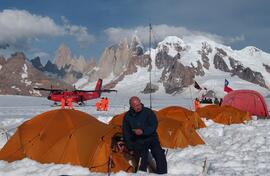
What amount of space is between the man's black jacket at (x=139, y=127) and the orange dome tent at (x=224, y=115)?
1149 cm

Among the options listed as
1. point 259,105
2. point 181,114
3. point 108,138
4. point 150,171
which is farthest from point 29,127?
point 259,105

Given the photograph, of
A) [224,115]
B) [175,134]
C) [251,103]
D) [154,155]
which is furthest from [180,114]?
[251,103]

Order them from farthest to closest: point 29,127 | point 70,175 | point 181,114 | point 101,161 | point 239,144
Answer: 1. point 181,114
2. point 239,144
3. point 29,127
4. point 101,161
5. point 70,175

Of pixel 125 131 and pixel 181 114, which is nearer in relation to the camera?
pixel 125 131

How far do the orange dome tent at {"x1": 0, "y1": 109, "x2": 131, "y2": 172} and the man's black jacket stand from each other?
1.79 feet

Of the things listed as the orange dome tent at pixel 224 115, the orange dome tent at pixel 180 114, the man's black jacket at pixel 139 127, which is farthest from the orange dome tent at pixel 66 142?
the orange dome tent at pixel 224 115

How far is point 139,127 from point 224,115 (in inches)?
469

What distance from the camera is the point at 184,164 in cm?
975

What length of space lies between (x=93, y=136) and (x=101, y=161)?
2.69ft

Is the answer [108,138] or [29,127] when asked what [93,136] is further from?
[29,127]

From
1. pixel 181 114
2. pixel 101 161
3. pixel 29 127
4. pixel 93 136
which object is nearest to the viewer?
pixel 101 161

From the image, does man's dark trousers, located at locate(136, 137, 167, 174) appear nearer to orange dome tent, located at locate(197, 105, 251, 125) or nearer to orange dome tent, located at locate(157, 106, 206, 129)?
orange dome tent, located at locate(157, 106, 206, 129)

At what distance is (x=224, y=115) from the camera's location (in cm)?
2022

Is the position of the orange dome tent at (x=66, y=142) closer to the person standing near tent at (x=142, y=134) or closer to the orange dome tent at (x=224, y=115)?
the person standing near tent at (x=142, y=134)
